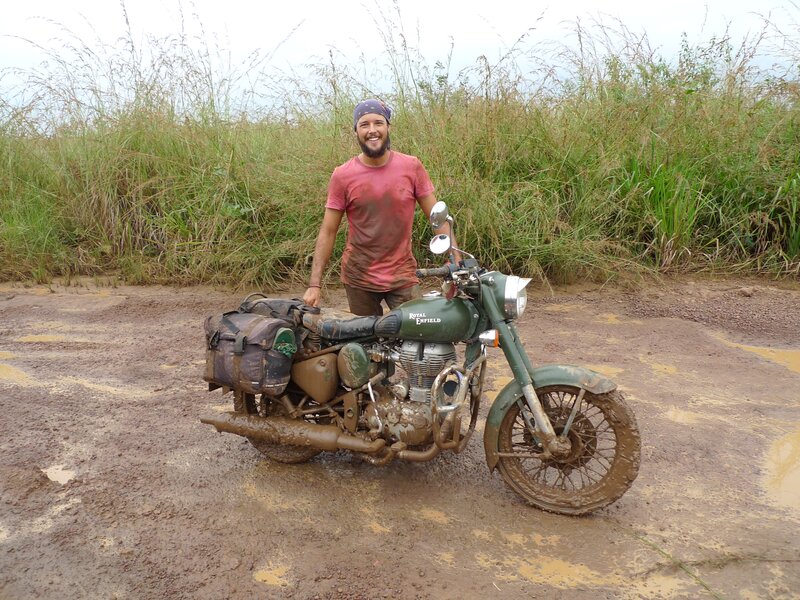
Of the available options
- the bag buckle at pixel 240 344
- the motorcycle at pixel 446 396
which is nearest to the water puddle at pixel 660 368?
the motorcycle at pixel 446 396

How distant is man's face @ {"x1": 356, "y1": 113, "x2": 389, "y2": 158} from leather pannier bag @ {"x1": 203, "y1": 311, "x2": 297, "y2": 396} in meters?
0.98

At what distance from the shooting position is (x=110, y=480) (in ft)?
10.6

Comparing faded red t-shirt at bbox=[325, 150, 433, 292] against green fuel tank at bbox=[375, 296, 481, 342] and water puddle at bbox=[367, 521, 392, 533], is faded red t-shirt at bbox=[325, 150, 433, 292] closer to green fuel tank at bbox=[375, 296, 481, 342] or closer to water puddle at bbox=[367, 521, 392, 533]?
green fuel tank at bbox=[375, 296, 481, 342]

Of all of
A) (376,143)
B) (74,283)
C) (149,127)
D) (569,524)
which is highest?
(149,127)

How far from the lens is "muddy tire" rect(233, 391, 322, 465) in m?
3.36

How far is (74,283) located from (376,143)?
4.55 m

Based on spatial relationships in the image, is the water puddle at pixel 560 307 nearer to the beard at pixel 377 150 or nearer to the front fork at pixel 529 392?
the beard at pixel 377 150

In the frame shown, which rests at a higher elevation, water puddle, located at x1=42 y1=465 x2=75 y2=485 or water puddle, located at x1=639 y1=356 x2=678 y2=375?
water puddle, located at x1=639 y1=356 x2=678 y2=375

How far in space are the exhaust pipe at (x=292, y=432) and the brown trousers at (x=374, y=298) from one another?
0.83 metres

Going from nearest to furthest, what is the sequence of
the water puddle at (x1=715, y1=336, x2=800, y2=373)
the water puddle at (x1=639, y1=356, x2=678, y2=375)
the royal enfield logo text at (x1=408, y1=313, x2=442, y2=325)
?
the royal enfield logo text at (x1=408, y1=313, x2=442, y2=325) → the water puddle at (x1=639, y1=356, x2=678, y2=375) → the water puddle at (x1=715, y1=336, x2=800, y2=373)

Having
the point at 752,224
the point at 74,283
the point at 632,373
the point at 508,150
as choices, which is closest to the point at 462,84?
the point at 508,150

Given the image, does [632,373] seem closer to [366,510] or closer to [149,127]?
[366,510]

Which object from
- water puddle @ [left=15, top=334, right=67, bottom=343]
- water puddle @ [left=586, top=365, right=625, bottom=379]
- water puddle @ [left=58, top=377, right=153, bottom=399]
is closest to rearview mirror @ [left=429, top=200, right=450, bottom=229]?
water puddle @ [left=586, top=365, right=625, bottom=379]

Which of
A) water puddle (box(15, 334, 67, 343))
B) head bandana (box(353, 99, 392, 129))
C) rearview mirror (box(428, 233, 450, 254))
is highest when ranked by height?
head bandana (box(353, 99, 392, 129))
